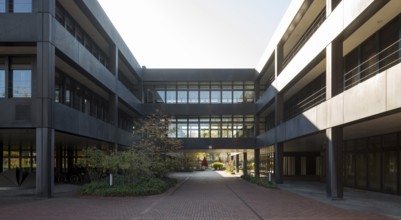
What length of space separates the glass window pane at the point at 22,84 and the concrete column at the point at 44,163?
323cm

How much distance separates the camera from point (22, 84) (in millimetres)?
22766

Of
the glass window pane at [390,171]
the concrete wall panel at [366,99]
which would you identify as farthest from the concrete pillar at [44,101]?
the glass window pane at [390,171]

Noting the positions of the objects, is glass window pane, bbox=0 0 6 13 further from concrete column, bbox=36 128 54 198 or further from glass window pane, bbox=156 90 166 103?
glass window pane, bbox=156 90 166 103

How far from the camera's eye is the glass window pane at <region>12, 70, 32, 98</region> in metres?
22.6

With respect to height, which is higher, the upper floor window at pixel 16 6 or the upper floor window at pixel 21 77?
the upper floor window at pixel 16 6

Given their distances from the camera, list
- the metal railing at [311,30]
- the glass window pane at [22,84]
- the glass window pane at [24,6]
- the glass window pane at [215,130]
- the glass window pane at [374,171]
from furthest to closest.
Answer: the glass window pane at [215,130], the metal railing at [311,30], the glass window pane at [374,171], the glass window pane at [22,84], the glass window pane at [24,6]

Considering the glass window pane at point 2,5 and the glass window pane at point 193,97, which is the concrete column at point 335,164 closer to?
the glass window pane at point 2,5

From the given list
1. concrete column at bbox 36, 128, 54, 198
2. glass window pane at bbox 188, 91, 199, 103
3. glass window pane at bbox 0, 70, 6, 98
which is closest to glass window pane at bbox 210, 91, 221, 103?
glass window pane at bbox 188, 91, 199, 103

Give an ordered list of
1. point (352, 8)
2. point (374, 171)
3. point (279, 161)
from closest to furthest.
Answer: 1. point (352, 8)
2. point (374, 171)
3. point (279, 161)

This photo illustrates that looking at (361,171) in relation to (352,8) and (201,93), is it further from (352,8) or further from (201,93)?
(201,93)

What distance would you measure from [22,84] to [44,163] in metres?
4.94

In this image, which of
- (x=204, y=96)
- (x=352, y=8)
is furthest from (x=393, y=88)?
(x=204, y=96)

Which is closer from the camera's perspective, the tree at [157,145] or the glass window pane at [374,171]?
the glass window pane at [374,171]

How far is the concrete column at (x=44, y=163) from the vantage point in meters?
20.1
